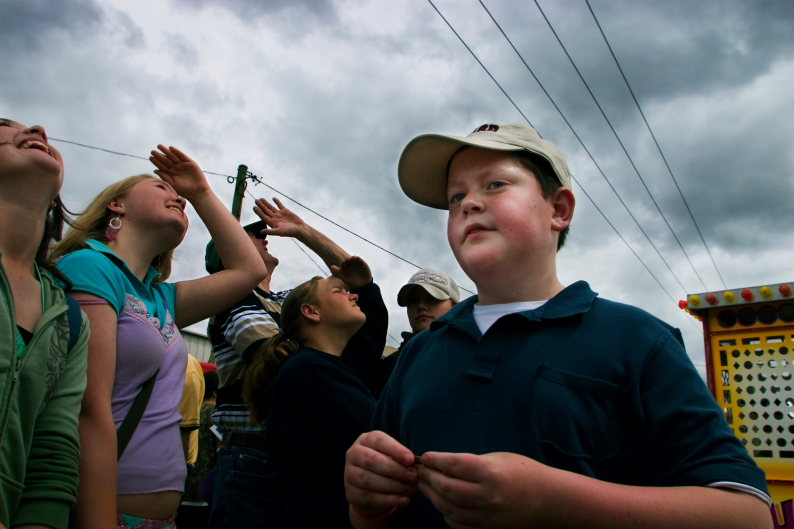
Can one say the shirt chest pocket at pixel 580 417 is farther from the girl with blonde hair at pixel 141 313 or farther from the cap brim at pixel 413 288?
the cap brim at pixel 413 288

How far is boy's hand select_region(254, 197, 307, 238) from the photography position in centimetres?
316

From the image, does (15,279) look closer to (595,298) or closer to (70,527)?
(70,527)

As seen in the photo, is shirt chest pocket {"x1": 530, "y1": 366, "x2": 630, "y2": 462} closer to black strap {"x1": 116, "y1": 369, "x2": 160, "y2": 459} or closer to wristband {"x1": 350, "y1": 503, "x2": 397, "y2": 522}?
wristband {"x1": 350, "y1": 503, "x2": 397, "y2": 522}

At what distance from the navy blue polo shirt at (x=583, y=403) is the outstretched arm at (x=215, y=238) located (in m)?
1.37

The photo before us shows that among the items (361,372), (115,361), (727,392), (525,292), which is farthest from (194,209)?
(727,392)

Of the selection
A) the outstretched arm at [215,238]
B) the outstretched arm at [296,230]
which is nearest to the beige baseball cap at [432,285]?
the outstretched arm at [296,230]

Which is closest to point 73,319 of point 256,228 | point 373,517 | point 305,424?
point 305,424

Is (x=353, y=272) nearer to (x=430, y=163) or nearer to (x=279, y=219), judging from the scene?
(x=279, y=219)

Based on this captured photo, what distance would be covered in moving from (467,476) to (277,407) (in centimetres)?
142

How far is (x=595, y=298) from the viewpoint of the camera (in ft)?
4.13

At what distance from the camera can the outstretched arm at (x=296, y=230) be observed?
3.18 metres

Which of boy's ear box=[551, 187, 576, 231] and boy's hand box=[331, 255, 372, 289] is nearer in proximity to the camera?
boy's ear box=[551, 187, 576, 231]

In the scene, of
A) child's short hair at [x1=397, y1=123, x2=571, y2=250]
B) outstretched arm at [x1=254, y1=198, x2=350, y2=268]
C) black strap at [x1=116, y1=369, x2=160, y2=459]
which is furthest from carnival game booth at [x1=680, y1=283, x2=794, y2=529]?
black strap at [x1=116, y1=369, x2=160, y2=459]

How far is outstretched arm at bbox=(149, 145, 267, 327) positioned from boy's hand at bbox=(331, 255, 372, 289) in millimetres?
627
